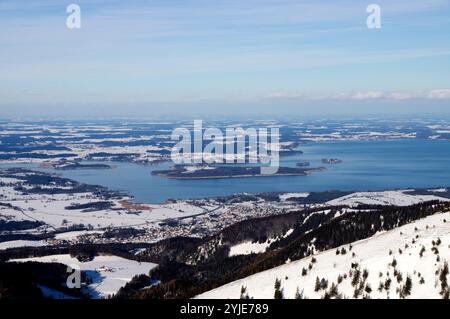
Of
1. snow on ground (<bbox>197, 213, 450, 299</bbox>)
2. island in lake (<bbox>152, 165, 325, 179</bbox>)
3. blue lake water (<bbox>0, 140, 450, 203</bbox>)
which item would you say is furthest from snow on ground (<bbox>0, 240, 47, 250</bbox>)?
island in lake (<bbox>152, 165, 325, 179</bbox>)

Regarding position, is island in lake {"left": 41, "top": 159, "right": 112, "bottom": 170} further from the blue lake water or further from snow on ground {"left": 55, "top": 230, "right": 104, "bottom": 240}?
snow on ground {"left": 55, "top": 230, "right": 104, "bottom": 240}

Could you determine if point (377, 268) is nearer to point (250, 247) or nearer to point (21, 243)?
point (250, 247)

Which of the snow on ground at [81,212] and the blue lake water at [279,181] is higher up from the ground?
the blue lake water at [279,181]

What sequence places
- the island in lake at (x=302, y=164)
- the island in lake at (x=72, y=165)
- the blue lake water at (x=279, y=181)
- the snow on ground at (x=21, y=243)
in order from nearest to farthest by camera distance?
the snow on ground at (x=21, y=243), the blue lake water at (x=279, y=181), the island in lake at (x=302, y=164), the island in lake at (x=72, y=165)

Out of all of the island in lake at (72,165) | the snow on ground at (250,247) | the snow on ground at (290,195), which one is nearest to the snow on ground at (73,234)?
the snow on ground at (250,247)

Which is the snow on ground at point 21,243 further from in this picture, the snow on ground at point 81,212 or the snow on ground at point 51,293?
the snow on ground at point 51,293
